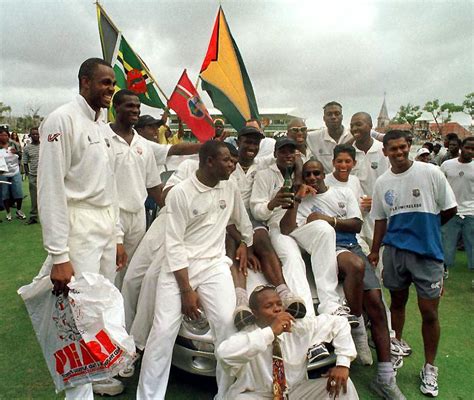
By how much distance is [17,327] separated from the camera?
414 centimetres

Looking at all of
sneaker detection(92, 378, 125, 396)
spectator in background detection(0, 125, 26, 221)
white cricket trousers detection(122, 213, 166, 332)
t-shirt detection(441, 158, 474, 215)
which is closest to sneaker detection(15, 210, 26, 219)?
spectator in background detection(0, 125, 26, 221)

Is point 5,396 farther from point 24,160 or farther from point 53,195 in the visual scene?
point 24,160

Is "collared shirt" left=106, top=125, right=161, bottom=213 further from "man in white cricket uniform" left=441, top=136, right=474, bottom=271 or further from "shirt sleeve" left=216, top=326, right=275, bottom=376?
"man in white cricket uniform" left=441, top=136, right=474, bottom=271

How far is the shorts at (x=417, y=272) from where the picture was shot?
10.7 feet

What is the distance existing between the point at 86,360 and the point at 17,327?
7.59 feet

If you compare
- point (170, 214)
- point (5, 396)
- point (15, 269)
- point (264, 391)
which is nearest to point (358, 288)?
point (264, 391)

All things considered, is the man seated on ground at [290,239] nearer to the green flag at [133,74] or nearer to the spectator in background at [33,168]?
the green flag at [133,74]

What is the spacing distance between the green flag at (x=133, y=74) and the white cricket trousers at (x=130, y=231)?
290 cm

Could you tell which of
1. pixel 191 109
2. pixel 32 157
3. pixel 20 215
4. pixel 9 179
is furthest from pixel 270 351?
pixel 20 215

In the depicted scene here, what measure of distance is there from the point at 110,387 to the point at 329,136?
139 inches

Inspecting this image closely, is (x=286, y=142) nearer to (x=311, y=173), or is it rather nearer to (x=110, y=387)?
(x=311, y=173)

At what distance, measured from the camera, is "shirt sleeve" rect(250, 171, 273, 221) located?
3.71 m

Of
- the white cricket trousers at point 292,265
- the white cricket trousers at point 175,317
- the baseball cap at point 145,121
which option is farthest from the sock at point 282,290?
the baseball cap at point 145,121

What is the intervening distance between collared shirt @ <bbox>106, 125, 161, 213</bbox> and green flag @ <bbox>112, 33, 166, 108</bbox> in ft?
8.55
